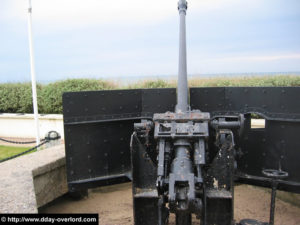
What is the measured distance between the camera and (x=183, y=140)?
341cm

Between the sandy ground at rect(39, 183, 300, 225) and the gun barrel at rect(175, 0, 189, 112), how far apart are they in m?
1.82

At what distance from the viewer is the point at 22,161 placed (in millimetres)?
4965

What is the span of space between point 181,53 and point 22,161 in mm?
2962

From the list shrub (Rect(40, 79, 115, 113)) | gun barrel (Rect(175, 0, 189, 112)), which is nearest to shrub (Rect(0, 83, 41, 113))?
shrub (Rect(40, 79, 115, 113))

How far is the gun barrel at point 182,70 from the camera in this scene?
14.3 ft

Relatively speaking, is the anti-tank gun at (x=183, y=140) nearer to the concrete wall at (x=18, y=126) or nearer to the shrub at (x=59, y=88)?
the shrub at (x=59, y=88)

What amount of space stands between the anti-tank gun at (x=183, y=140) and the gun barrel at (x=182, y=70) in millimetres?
15

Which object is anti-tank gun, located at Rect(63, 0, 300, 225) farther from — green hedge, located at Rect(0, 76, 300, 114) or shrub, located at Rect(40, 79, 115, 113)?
shrub, located at Rect(40, 79, 115, 113)

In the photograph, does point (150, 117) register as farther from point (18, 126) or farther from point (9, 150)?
point (18, 126)

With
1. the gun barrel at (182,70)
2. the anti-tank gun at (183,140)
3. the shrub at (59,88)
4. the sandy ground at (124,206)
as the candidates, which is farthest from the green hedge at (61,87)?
the gun barrel at (182,70)

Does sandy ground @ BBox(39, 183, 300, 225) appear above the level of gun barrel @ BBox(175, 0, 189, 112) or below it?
below

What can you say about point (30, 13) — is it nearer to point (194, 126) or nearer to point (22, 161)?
point (22, 161)

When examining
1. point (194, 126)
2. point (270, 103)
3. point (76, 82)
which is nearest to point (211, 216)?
point (194, 126)

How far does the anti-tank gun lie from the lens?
359cm
